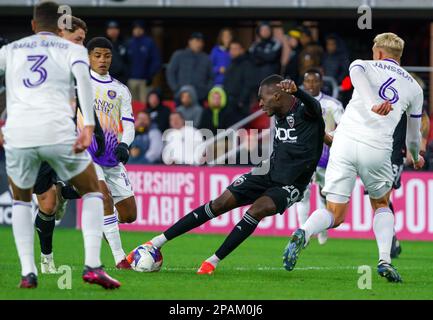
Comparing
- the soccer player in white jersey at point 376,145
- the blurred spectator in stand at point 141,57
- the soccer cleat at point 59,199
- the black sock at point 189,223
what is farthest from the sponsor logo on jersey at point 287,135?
the blurred spectator in stand at point 141,57

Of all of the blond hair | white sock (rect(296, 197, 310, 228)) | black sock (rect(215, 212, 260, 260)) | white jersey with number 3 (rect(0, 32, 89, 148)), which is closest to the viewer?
white jersey with number 3 (rect(0, 32, 89, 148))

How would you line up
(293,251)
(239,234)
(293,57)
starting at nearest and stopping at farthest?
(293,251) → (239,234) → (293,57)

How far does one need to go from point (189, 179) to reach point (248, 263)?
6.02 metres

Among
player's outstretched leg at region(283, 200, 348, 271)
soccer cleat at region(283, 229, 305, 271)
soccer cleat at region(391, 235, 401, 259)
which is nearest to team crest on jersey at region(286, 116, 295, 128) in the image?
player's outstretched leg at region(283, 200, 348, 271)

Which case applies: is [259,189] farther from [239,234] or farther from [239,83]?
[239,83]

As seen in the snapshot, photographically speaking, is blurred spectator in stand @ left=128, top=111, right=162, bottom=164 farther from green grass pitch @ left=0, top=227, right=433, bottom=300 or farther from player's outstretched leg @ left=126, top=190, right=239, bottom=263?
player's outstretched leg @ left=126, top=190, right=239, bottom=263

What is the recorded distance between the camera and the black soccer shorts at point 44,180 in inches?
420

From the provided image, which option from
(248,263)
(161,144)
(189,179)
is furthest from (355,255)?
(161,144)

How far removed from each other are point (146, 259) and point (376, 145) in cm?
254

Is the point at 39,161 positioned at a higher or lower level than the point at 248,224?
higher

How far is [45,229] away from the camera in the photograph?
11.0 m

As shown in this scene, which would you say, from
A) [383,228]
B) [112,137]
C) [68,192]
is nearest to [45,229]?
[68,192]

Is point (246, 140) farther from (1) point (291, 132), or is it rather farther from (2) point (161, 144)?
(1) point (291, 132)

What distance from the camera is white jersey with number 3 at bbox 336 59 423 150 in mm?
10194
